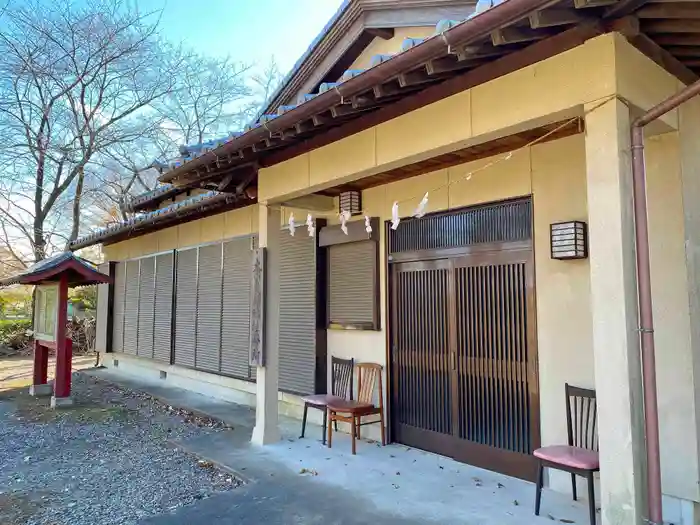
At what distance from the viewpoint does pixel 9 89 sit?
1580 cm

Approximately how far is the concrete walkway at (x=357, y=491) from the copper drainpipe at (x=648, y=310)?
123 cm

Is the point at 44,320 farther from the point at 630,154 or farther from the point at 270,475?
the point at 630,154

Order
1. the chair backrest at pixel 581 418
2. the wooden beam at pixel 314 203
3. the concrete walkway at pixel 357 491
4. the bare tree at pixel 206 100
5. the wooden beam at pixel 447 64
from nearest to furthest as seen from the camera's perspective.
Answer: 1. the wooden beam at pixel 447 64
2. the concrete walkway at pixel 357 491
3. the chair backrest at pixel 581 418
4. the wooden beam at pixel 314 203
5. the bare tree at pixel 206 100

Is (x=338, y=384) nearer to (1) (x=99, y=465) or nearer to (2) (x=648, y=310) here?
(1) (x=99, y=465)

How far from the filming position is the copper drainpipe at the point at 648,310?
2766 millimetres

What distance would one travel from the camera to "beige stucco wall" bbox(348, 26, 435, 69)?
17.1 ft

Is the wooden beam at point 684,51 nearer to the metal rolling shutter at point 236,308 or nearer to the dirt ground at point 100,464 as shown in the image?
the dirt ground at point 100,464

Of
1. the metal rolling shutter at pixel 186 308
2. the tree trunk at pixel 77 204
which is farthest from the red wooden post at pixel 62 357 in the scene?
the tree trunk at pixel 77 204

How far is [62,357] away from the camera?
8.55 m

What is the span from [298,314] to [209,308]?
262 cm

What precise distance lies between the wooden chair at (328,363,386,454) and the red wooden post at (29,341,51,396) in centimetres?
684

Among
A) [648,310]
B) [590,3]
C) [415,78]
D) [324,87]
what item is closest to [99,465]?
[324,87]

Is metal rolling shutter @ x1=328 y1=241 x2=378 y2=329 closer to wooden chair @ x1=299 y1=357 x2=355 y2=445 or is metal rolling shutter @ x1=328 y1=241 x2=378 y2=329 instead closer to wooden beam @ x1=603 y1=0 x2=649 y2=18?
wooden chair @ x1=299 y1=357 x2=355 y2=445

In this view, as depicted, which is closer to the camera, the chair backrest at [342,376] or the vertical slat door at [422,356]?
the vertical slat door at [422,356]
